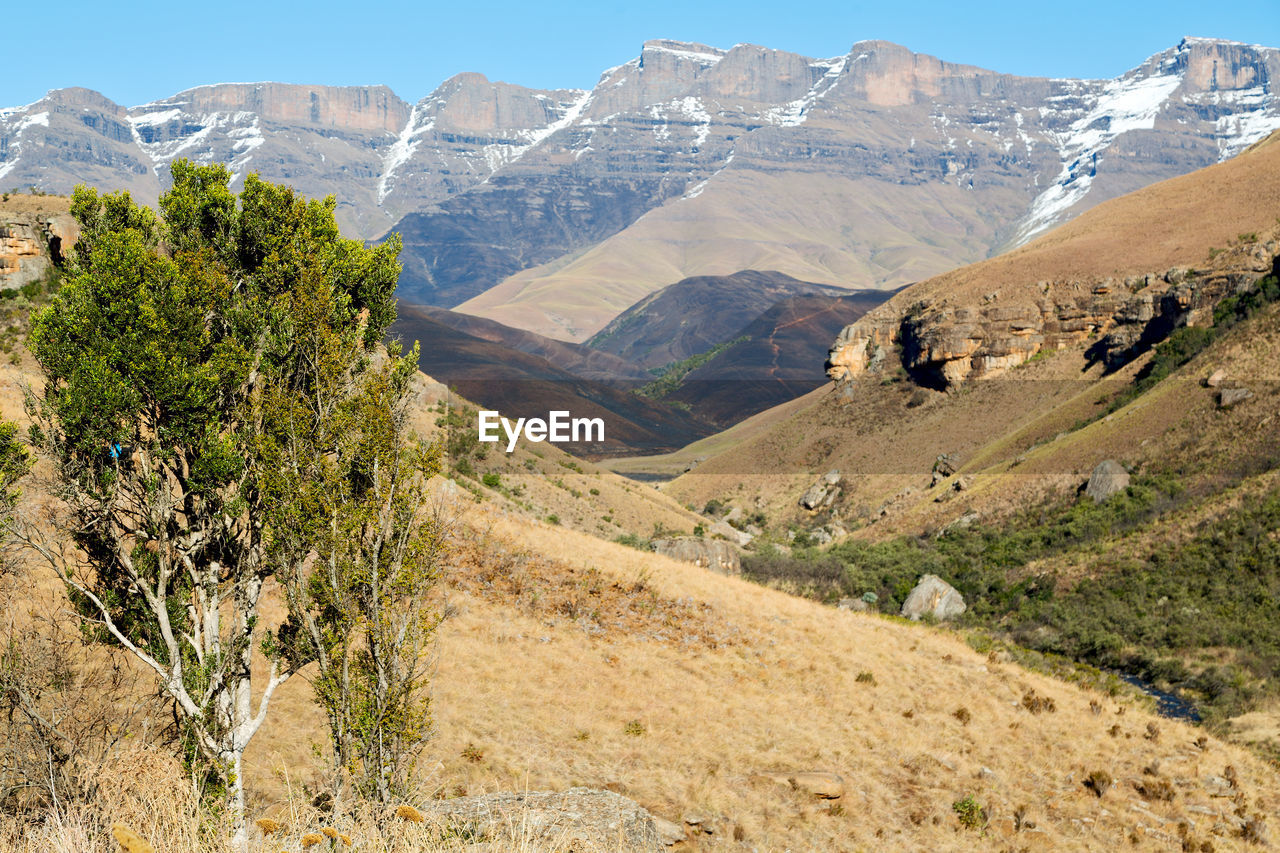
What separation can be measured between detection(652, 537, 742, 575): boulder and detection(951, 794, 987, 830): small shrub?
2163cm

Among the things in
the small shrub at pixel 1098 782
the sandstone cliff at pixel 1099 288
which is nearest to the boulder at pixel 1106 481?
the sandstone cliff at pixel 1099 288

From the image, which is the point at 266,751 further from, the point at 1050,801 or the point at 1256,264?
the point at 1256,264

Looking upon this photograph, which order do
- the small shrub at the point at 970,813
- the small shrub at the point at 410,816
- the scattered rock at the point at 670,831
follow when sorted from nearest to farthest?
the small shrub at the point at 410,816 → the scattered rock at the point at 670,831 → the small shrub at the point at 970,813

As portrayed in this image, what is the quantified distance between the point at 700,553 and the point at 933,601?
11188 mm

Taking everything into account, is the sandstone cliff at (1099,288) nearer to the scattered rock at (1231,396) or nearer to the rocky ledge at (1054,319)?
the rocky ledge at (1054,319)

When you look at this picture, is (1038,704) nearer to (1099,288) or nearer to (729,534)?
(729,534)

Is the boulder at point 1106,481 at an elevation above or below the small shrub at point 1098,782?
above

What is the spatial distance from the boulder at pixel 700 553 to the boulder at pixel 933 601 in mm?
8095

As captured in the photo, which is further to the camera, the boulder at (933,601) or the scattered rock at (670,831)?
the boulder at (933,601)

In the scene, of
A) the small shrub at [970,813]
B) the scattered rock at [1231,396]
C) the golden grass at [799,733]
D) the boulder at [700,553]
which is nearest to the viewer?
the golden grass at [799,733]

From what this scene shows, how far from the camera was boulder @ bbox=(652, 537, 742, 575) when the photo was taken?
140ft

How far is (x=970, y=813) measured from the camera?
19.8m

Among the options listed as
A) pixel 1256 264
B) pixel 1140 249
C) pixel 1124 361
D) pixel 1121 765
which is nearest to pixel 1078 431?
pixel 1124 361

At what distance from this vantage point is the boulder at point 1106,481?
50469mm
